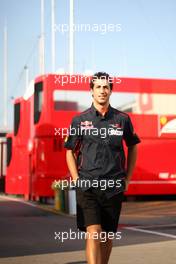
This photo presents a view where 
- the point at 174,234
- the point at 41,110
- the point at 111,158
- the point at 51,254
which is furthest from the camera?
the point at 41,110

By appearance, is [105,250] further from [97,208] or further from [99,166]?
[99,166]

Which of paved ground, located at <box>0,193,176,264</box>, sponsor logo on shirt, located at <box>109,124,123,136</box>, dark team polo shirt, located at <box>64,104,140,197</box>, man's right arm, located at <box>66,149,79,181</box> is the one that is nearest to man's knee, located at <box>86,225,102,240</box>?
dark team polo shirt, located at <box>64,104,140,197</box>

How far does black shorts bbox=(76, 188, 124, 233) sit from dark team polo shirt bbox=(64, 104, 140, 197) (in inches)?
2.7

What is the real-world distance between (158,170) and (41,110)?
178 inches

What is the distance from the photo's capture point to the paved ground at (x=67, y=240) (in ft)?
30.5

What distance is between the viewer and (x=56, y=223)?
1527 cm

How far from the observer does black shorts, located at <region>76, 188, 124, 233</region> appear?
573 centimetres

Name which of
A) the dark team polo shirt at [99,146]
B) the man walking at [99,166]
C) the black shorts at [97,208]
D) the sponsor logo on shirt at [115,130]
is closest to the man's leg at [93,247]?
the man walking at [99,166]

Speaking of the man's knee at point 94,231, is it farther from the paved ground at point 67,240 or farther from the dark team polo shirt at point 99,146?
the paved ground at point 67,240

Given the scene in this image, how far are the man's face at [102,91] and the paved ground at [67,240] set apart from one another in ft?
11.7

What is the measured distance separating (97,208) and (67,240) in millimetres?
6197

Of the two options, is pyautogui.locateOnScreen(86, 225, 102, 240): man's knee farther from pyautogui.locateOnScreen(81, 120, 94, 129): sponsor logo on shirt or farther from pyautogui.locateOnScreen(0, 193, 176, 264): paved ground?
pyautogui.locateOnScreen(0, 193, 176, 264): paved ground

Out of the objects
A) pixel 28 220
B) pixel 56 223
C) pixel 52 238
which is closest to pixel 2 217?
pixel 28 220

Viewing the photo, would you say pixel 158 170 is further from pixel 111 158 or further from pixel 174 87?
pixel 111 158
